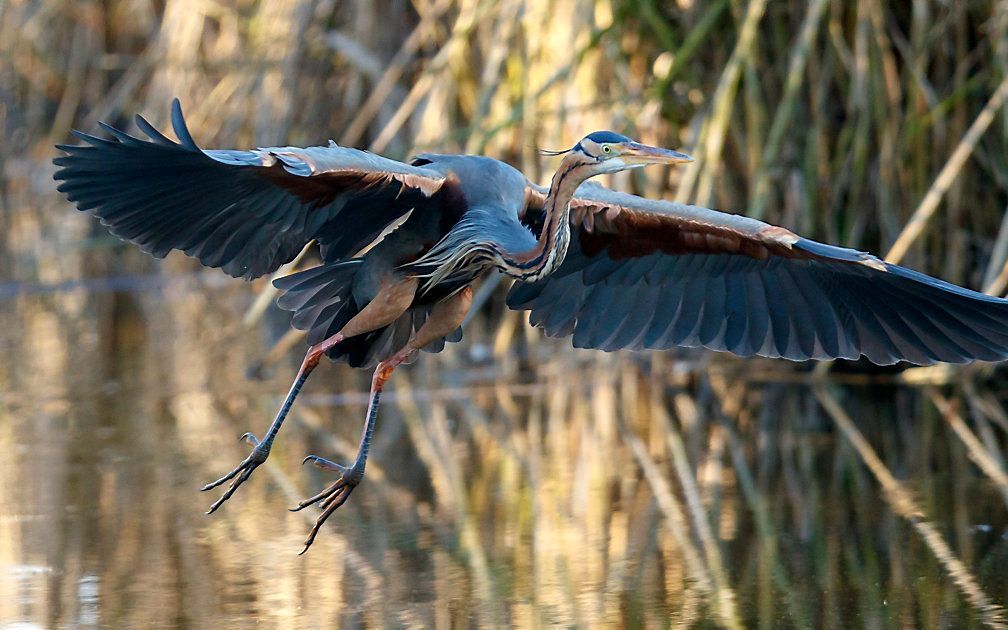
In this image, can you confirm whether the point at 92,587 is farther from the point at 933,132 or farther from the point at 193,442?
the point at 933,132

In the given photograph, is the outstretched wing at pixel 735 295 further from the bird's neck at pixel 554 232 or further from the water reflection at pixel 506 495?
the water reflection at pixel 506 495

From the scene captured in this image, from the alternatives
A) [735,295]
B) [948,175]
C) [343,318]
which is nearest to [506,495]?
[343,318]

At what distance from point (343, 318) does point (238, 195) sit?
879 millimetres

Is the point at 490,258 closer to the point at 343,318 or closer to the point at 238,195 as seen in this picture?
the point at 343,318

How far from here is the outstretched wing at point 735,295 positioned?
17.9ft

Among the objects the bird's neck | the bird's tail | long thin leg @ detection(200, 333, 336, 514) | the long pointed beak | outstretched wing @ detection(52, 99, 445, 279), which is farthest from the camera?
the bird's tail

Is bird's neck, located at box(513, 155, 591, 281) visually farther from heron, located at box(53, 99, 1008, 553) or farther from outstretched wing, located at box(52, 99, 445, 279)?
outstretched wing, located at box(52, 99, 445, 279)

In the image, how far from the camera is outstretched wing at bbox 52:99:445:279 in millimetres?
4910

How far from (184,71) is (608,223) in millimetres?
8620

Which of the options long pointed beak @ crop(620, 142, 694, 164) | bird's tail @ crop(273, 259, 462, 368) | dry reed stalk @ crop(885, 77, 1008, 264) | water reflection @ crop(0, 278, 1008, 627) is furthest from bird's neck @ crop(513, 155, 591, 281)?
dry reed stalk @ crop(885, 77, 1008, 264)

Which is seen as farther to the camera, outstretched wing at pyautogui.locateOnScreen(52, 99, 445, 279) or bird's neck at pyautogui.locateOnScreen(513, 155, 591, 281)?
bird's neck at pyautogui.locateOnScreen(513, 155, 591, 281)

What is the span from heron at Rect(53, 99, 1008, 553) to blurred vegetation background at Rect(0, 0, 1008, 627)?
0.62 m

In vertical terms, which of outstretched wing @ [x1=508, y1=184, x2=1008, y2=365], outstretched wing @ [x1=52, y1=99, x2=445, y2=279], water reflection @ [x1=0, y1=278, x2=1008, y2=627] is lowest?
water reflection @ [x1=0, y1=278, x2=1008, y2=627]

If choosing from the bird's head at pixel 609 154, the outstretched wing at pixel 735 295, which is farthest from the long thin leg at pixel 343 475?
Result: the bird's head at pixel 609 154
